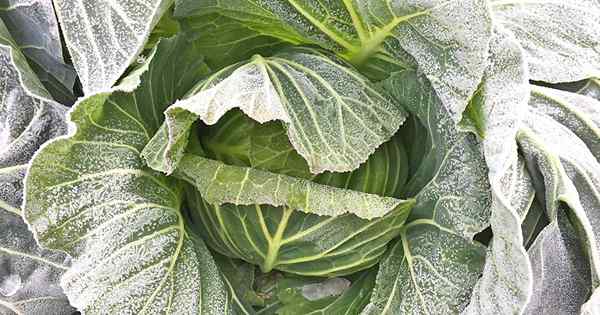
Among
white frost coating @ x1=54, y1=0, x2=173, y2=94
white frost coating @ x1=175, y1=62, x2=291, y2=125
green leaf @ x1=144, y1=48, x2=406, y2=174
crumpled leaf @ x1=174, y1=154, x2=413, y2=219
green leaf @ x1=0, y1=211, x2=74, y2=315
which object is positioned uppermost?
white frost coating @ x1=54, y1=0, x2=173, y2=94

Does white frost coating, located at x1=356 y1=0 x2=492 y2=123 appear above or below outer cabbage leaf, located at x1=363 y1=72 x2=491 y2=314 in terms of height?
above

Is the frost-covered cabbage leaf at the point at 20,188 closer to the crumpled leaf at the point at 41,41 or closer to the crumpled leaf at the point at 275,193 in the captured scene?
the crumpled leaf at the point at 41,41

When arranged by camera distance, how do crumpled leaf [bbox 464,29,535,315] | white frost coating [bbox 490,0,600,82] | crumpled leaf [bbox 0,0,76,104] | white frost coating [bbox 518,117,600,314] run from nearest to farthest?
crumpled leaf [bbox 464,29,535,315] → white frost coating [bbox 518,117,600,314] → crumpled leaf [bbox 0,0,76,104] → white frost coating [bbox 490,0,600,82]

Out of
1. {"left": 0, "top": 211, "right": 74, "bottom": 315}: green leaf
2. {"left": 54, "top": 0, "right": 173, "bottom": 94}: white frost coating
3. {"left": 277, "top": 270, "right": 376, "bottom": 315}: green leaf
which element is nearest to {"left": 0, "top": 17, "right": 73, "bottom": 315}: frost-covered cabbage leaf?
{"left": 0, "top": 211, "right": 74, "bottom": 315}: green leaf

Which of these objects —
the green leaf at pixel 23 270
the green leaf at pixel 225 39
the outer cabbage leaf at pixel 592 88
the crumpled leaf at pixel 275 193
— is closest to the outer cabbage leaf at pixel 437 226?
the crumpled leaf at pixel 275 193

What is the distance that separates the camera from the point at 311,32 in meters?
1.03

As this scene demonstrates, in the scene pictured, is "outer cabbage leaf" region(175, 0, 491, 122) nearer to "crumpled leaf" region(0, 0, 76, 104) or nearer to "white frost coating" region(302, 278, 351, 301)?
"crumpled leaf" region(0, 0, 76, 104)

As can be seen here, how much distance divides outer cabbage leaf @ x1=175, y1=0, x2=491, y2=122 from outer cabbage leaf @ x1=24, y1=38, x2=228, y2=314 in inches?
5.6

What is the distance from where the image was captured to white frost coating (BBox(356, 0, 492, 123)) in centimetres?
88

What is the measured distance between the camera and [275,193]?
89 centimetres

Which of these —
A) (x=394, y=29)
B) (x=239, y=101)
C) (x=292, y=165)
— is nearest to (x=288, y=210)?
(x=292, y=165)

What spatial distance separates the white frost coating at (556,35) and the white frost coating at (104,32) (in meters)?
0.59

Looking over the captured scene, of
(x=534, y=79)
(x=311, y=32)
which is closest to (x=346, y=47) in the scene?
(x=311, y=32)

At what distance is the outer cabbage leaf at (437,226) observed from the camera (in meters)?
0.94
